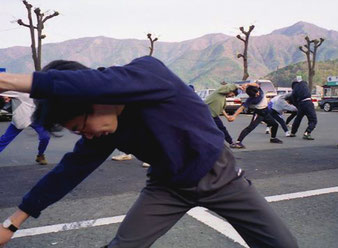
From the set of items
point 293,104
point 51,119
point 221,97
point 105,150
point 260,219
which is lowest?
point 293,104

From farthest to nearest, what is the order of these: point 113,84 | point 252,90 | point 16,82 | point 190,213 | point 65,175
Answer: point 252,90
point 190,213
point 65,175
point 113,84
point 16,82

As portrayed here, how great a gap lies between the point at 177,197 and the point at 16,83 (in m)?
1.04

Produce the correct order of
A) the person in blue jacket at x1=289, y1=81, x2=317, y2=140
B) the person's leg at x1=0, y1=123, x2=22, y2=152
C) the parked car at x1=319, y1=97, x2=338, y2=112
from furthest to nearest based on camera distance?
the parked car at x1=319, y1=97, x2=338, y2=112
the person in blue jacket at x1=289, y1=81, x2=317, y2=140
the person's leg at x1=0, y1=123, x2=22, y2=152

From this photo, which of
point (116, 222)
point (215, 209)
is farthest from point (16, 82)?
point (116, 222)

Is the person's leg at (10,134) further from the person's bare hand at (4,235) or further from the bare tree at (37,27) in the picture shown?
the bare tree at (37,27)

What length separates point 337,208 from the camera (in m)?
4.86

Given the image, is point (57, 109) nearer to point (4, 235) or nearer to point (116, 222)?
point (4, 235)

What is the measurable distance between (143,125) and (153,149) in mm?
137

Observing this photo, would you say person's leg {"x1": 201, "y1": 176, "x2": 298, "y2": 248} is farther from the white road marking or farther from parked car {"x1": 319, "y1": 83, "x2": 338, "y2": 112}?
parked car {"x1": 319, "y1": 83, "x2": 338, "y2": 112}

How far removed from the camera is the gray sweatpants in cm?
208

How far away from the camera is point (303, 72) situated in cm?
11819

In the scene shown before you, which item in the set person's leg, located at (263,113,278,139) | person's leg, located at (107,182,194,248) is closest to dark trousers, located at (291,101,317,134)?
person's leg, located at (263,113,278,139)

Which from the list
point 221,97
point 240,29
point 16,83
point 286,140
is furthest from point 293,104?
point 240,29

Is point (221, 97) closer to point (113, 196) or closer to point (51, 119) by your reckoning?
point (113, 196)
